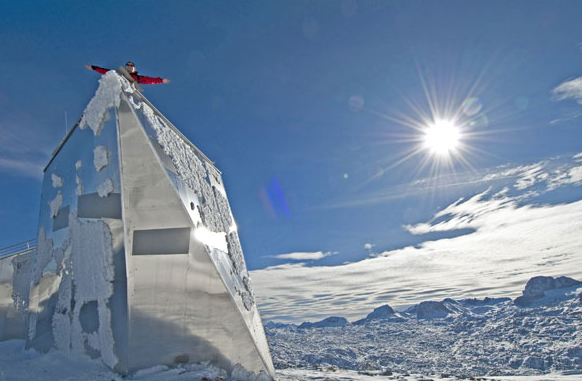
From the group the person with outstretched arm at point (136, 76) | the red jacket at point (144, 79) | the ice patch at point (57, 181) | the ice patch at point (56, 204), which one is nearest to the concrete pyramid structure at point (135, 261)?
the ice patch at point (56, 204)

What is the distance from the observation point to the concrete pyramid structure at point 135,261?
8.17m

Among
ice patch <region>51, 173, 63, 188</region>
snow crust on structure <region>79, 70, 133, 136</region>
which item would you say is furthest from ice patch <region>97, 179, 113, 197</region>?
ice patch <region>51, 173, 63, 188</region>

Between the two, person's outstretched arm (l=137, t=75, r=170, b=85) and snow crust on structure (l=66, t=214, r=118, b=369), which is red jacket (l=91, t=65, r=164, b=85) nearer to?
person's outstretched arm (l=137, t=75, r=170, b=85)

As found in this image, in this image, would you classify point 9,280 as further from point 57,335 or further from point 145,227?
point 145,227

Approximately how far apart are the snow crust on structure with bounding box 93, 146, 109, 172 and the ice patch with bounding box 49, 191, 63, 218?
2.53 m

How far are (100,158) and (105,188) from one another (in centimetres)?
87

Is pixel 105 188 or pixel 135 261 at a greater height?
pixel 105 188

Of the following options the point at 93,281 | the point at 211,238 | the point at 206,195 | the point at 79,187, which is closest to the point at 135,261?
the point at 93,281

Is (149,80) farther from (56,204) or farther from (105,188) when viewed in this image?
(56,204)

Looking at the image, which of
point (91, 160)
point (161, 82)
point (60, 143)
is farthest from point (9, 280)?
point (161, 82)

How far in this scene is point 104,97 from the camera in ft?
29.7

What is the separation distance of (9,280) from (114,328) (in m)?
14.9

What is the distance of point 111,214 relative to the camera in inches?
336

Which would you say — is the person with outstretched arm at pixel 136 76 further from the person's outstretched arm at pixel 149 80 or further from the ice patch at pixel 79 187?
the ice patch at pixel 79 187
